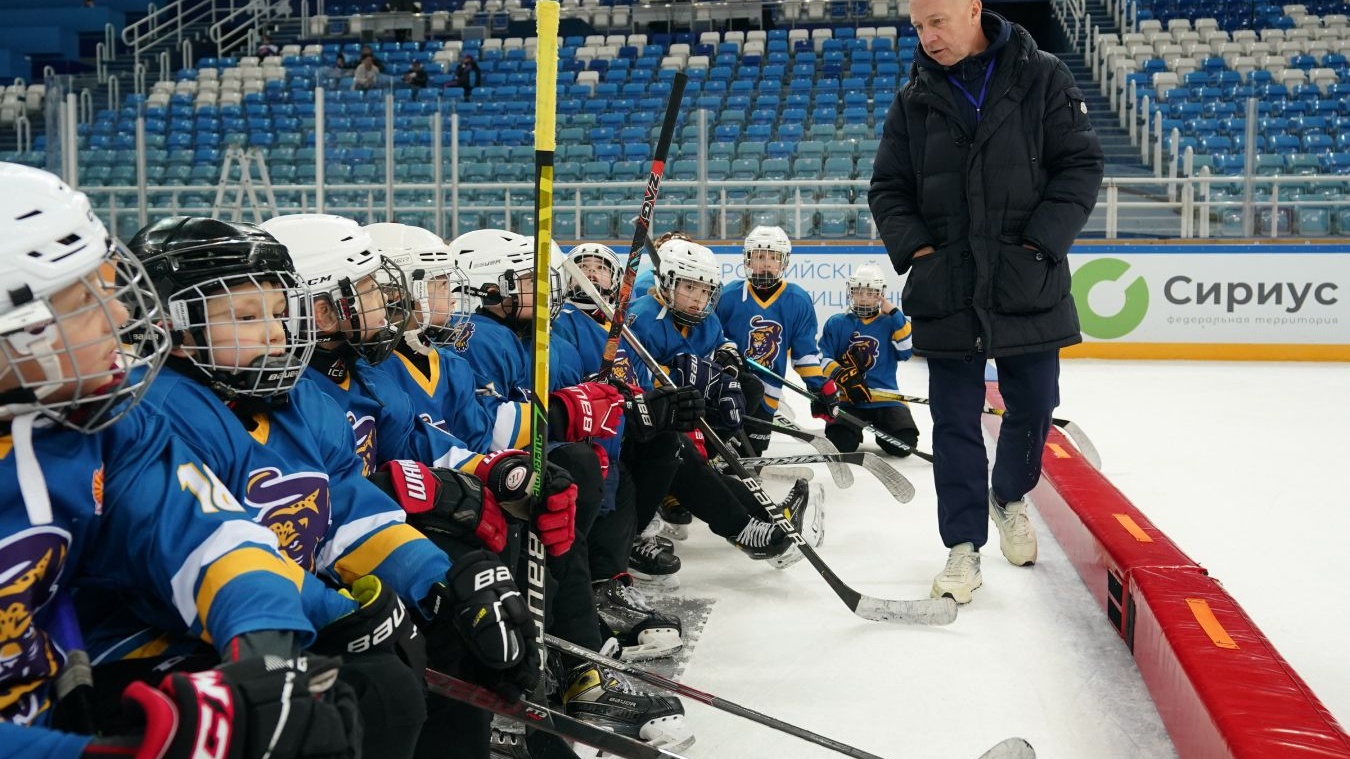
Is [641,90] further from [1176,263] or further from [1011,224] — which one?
[1011,224]

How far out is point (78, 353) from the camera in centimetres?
101

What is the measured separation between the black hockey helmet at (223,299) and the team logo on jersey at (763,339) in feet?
10.3

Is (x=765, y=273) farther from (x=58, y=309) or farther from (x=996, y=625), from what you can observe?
(x=58, y=309)

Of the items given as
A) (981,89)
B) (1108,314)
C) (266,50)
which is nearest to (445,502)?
(981,89)

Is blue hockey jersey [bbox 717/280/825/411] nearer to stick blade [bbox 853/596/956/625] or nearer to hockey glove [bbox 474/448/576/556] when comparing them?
stick blade [bbox 853/596/956/625]

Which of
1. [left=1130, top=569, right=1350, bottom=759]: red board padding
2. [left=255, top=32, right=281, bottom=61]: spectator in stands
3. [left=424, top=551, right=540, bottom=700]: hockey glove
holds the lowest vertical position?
[left=1130, top=569, right=1350, bottom=759]: red board padding

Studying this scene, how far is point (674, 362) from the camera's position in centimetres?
344

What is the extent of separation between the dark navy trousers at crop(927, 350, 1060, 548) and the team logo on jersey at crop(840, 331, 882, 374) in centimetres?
214

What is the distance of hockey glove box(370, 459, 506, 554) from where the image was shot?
5.56 feet

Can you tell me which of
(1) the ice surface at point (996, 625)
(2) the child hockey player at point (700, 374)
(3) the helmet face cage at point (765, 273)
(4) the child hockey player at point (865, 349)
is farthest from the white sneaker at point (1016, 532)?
(4) the child hockey player at point (865, 349)

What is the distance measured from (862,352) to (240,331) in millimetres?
3699

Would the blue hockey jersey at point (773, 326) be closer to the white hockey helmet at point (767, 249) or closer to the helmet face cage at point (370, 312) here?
the white hockey helmet at point (767, 249)

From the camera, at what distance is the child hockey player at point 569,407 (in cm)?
188

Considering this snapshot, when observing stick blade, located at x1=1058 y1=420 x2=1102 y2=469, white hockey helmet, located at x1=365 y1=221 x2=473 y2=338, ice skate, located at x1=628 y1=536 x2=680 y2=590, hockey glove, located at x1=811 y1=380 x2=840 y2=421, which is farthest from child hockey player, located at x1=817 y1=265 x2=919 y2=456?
white hockey helmet, located at x1=365 y1=221 x2=473 y2=338
